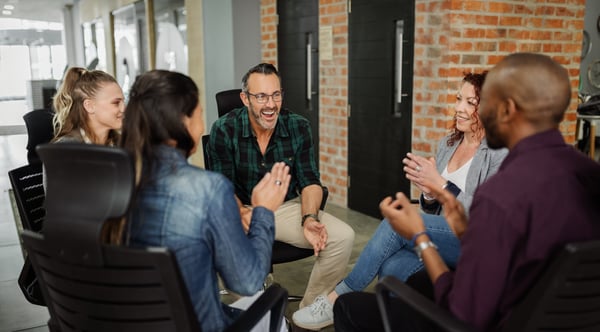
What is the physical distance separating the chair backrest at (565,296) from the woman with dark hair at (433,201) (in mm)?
800

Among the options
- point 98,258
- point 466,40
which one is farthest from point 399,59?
point 98,258

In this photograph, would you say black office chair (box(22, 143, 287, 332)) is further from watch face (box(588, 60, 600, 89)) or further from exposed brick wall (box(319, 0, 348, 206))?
watch face (box(588, 60, 600, 89))

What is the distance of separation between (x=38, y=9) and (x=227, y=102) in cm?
1365

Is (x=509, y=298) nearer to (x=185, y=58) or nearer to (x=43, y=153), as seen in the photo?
(x=43, y=153)

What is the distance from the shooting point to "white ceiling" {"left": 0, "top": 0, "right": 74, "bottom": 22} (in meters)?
12.8

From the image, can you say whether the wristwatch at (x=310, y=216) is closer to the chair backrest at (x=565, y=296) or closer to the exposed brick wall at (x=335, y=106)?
the chair backrest at (x=565, y=296)

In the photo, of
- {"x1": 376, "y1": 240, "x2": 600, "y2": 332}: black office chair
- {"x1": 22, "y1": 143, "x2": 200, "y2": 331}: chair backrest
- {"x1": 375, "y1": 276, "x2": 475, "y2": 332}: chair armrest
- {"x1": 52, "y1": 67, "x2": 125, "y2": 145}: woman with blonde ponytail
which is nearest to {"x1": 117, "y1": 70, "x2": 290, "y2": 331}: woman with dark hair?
{"x1": 22, "y1": 143, "x2": 200, "y2": 331}: chair backrest

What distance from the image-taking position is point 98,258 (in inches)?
44.9

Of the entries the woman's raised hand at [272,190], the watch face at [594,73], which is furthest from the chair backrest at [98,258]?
the watch face at [594,73]

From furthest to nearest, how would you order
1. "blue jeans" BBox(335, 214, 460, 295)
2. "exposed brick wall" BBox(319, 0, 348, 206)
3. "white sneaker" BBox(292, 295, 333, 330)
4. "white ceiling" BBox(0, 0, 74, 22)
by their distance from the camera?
"white ceiling" BBox(0, 0, 74, 22)
"exposed brick wall" BBox(319, 0, 348, 206)
"white sneaker" BBox(292, 295, 333, 330)
"blue jeans" BBox(335, 214, 460, 295)

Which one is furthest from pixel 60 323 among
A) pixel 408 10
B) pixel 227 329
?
pixel 408 10

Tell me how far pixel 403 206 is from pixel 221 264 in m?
0.52

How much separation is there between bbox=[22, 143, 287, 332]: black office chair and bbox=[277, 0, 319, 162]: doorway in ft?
13.1

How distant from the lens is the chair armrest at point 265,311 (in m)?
1.39
